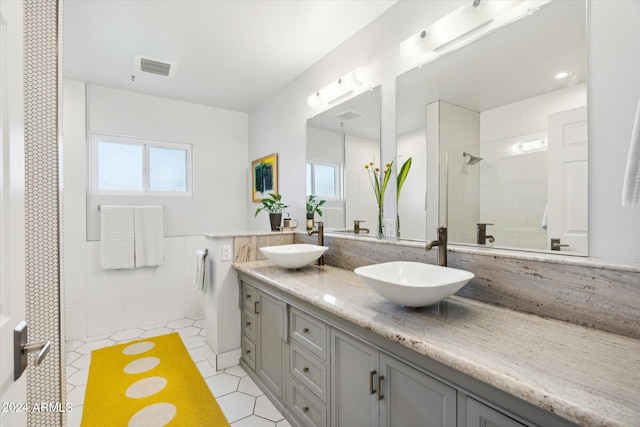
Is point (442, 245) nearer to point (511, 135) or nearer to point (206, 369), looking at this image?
point (511, 135)

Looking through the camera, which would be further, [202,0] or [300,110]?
[300,110]

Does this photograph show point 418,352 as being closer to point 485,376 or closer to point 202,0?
point 485,376

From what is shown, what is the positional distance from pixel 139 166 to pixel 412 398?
3556 millimetres

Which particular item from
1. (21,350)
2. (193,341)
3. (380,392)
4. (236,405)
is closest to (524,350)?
(380,392)

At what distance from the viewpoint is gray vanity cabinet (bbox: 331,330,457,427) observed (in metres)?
0.94

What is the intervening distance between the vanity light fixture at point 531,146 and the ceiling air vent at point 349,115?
117 centimetres

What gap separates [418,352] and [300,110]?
248cm

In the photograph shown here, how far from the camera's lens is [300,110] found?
2889 millimetres

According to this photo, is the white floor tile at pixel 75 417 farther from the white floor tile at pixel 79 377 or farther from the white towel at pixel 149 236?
the white towel at pixel 149 236

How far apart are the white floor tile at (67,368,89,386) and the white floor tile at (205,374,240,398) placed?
92cm

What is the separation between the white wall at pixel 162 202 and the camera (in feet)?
9.61

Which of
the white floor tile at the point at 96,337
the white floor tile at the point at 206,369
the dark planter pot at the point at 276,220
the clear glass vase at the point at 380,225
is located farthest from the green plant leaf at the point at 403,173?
the white floor tile at the point at 96,337

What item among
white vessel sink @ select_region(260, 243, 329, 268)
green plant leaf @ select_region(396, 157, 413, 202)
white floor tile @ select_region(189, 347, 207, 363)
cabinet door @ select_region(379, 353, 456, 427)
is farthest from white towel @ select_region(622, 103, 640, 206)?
white floor tile @ select_region(189, 347, 207, 363)

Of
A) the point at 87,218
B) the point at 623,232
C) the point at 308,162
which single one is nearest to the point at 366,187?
the point at 308,162
